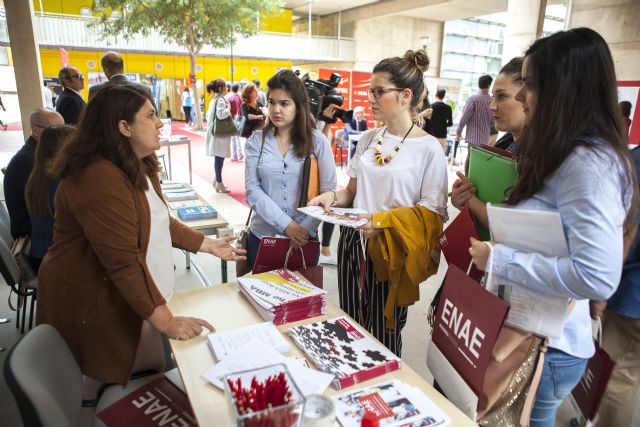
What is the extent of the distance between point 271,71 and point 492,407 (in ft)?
68.7

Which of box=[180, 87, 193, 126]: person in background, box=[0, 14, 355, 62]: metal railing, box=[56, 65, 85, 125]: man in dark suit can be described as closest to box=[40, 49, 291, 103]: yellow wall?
box=[180, 87, 193, 126]: person in background

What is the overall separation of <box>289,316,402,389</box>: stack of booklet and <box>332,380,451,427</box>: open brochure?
0.05 metres

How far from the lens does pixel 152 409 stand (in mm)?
1474

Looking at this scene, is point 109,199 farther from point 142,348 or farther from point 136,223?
point 142,348

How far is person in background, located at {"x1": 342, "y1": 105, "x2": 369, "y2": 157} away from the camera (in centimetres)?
813

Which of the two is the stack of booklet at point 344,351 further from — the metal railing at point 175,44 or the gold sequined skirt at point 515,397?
the metal railing at point 175,44

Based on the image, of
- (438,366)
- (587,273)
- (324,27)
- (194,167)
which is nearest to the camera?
(587,273)

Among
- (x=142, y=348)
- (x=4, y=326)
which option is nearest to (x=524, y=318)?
(x=142, y=348)

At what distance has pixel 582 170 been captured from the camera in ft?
3.24

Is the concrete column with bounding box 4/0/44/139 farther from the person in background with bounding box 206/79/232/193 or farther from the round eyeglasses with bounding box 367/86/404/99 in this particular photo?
the round eyeglasses with bounding box 367/86/404/99


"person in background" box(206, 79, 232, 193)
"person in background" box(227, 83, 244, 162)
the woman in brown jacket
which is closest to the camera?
the woman in brown jacket

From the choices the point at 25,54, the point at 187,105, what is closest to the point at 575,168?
the point at 25,54

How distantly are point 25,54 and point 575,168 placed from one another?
722cm

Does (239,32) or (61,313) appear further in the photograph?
(239,32)
